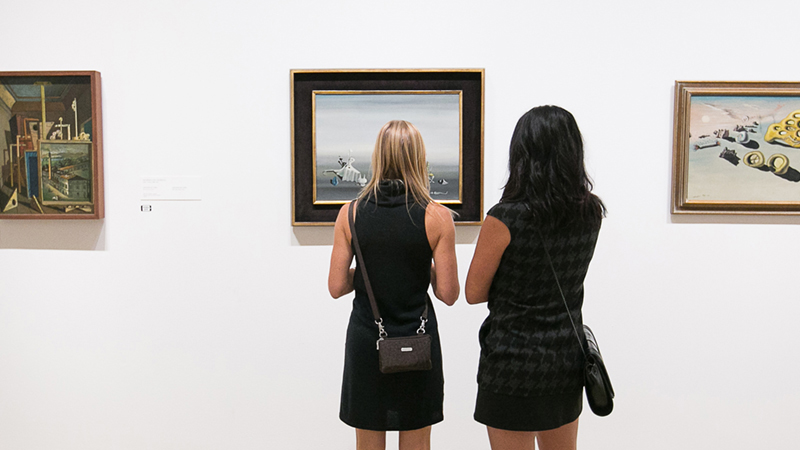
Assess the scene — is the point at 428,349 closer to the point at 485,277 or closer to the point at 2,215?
the point at 485,277

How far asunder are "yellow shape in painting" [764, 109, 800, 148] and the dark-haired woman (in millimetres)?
1454

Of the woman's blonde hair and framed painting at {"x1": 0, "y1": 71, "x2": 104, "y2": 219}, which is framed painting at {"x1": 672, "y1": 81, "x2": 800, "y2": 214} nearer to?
the woman's blonde hair

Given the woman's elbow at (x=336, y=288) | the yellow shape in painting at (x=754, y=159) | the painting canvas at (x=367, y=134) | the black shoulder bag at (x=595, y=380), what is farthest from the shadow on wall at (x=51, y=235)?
the yellow shape in painting at (x=754, y=159)

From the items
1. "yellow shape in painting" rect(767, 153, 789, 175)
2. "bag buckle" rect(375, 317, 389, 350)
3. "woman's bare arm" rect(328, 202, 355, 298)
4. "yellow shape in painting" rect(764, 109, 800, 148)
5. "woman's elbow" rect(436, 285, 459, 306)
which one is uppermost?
"yellow shape in painting" rect(764, 109, 800, 148)

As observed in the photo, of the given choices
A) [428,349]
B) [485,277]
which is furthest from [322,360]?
[485,277]

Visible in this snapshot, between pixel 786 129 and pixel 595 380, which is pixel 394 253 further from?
pixel 786 129

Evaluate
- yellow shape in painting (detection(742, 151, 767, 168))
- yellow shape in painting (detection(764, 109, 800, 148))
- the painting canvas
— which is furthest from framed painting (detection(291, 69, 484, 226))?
yellow shape in painting (detection(764, 109, 800, 148))

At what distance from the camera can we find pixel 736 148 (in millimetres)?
2492

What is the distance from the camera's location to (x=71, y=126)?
2.52 m

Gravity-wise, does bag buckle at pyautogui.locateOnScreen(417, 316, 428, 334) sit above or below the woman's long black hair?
below

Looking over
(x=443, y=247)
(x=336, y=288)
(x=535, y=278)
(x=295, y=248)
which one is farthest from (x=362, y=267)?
(x=295, y=248)

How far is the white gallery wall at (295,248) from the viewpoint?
2492mm

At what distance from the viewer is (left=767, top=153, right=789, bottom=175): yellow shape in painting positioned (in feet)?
8.21

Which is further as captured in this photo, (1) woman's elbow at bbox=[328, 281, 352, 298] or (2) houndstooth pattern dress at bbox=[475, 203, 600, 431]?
(1) woman's elbow at bbox=[328, 281, 352, 298]
